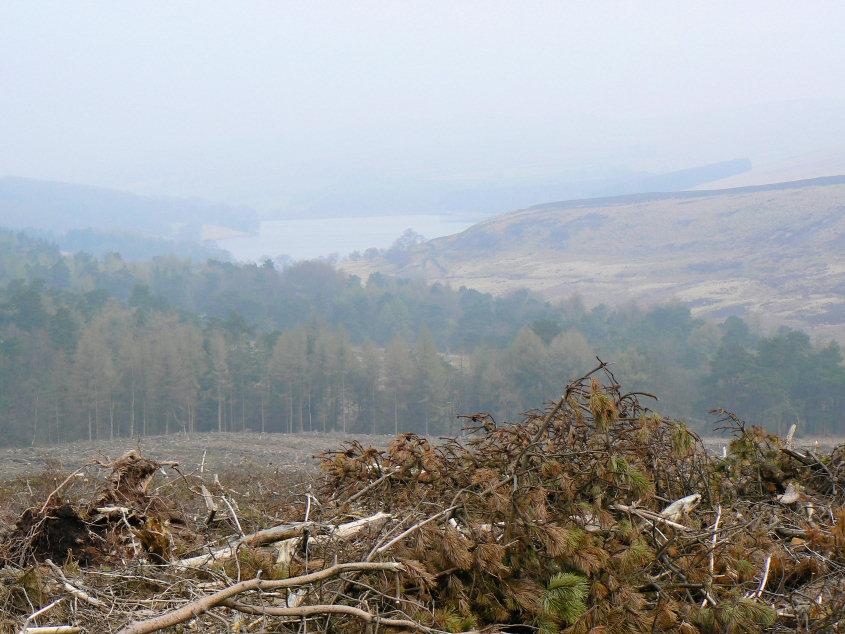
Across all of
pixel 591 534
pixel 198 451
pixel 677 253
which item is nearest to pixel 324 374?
pixel 198 451

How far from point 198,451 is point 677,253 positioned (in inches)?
3971

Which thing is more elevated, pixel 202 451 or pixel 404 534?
pixel 404 534

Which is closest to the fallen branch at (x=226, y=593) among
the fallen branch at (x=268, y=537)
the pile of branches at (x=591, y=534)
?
the pile of branches at (x=591, y=534)

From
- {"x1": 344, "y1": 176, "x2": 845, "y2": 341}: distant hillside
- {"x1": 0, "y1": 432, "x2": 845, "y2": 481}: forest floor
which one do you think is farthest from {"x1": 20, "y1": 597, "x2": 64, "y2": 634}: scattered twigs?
{"x1": 344, "y1": 176, "x2": 845, "y2": 341}: distant hillside

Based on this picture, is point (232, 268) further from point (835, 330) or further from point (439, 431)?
point (835, 330)

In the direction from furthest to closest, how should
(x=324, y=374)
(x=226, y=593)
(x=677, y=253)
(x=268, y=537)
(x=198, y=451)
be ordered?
(x=677, y=253)
(x=324, y=374)
(x=198, y=451)
(x=268, y=537)
(x=226, y=593)

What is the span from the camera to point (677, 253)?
113500 millimetres

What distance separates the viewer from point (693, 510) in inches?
140

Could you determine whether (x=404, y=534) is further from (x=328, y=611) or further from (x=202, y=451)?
(x=202, y=451)

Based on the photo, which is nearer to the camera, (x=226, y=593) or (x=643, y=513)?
(x=226, y=593)

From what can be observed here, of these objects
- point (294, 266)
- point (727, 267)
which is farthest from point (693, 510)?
point (727, 267)

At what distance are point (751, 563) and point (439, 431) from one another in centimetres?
4550

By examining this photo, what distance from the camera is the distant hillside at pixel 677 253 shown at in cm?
8688

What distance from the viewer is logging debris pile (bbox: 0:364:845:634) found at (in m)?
2.38
